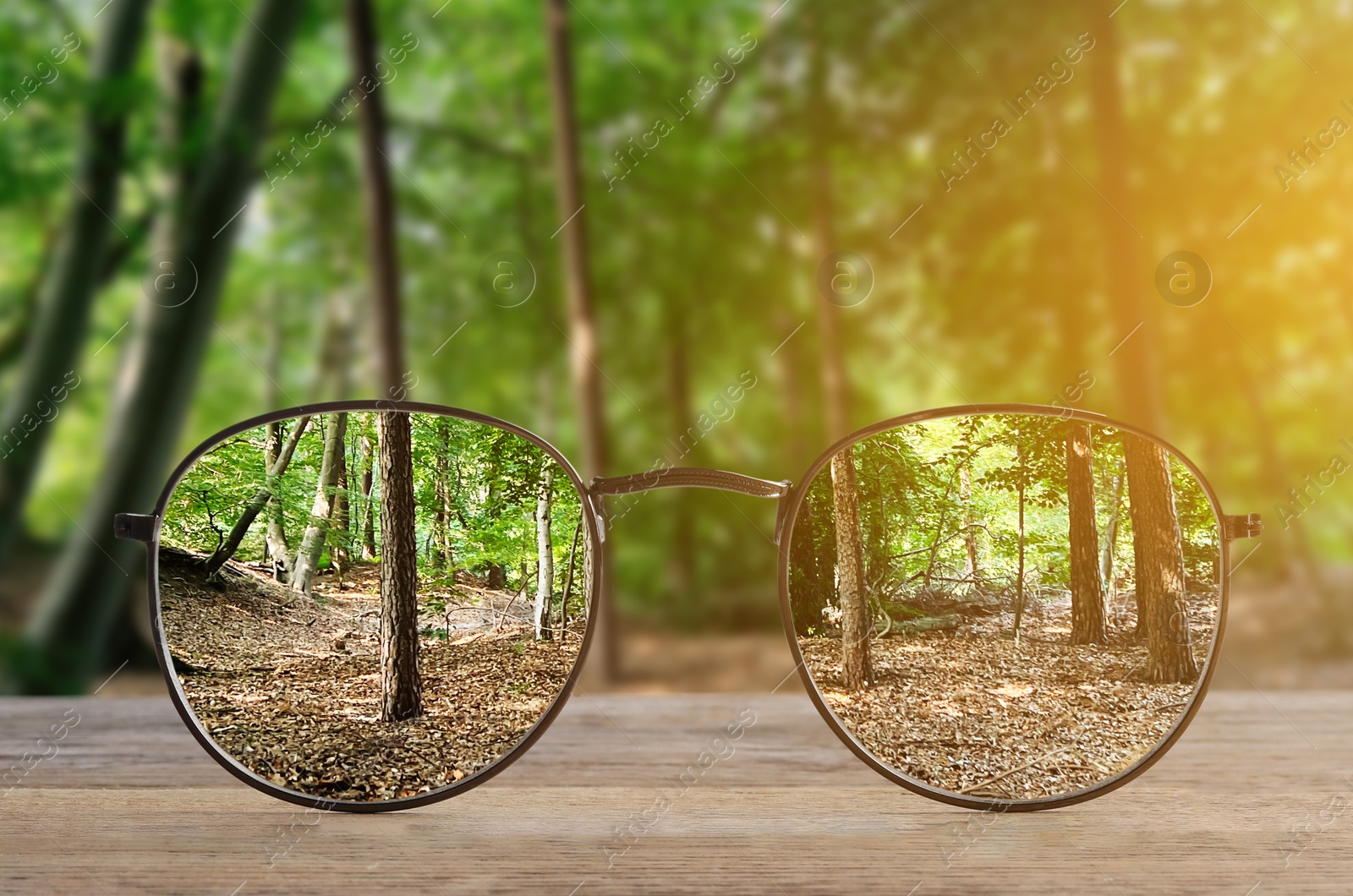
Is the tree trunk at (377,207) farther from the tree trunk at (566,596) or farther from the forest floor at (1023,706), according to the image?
the forest floor at (1023,706)

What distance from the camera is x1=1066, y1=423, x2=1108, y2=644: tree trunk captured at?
22.4 inches

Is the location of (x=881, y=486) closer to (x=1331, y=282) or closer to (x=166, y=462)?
(x=166, y=462)

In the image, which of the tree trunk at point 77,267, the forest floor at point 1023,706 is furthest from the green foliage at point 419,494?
the tree trunk at point 77,267

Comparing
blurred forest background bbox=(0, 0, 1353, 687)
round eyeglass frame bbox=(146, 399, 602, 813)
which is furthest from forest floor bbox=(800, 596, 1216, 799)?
blurred forest background bbox=(0, 0, 1353, 687)

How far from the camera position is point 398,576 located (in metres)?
0.58

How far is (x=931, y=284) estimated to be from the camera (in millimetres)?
2760

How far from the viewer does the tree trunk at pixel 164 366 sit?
2195mm

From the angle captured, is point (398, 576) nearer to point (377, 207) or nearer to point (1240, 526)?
point (1240, 526)

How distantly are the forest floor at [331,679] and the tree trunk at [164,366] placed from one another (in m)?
1.89

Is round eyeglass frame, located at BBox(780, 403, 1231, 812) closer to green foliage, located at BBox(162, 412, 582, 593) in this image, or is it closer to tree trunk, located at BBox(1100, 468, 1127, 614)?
tree trunk, located at BBox(1100, 468, 1127, 614)

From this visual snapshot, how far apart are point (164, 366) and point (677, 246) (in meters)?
1.63

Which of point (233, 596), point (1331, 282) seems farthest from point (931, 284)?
point (233, 596)

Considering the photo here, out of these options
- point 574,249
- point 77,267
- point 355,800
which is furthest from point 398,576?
point 77,267

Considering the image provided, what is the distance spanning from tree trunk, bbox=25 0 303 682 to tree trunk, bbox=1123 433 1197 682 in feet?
7.49
